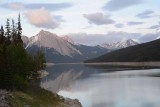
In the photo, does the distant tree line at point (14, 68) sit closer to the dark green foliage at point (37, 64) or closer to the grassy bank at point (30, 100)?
the grassy bank at point (30, 100)

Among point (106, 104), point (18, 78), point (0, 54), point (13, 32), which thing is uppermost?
point (13, 32)

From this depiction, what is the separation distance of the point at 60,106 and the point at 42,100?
2.52 meters

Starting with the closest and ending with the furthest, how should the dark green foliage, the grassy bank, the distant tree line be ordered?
the grassy bank, the distant tree line, the dark green foliage

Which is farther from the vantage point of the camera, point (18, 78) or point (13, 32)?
point (13, 32)

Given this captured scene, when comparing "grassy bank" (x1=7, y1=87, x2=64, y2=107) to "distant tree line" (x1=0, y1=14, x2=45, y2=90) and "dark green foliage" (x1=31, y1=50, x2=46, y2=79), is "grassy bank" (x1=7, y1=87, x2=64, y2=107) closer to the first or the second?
"distant tree line" (x1=0, y1=14, x2=45, y2=90)

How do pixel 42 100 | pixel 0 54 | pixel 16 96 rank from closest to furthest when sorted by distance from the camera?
pixel 16 96, pixel 42 100, pixel 0 54

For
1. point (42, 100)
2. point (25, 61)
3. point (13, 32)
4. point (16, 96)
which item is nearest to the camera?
point (16, 96)

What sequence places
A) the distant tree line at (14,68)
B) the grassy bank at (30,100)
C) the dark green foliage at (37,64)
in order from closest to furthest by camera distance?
the grassy bank at (30,100) → the distant tree line at (14,68) → the dark green foliage at (37,64)

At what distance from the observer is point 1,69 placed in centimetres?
4641

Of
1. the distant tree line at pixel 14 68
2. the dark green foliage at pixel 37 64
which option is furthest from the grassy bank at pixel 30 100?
the dark green foliage at pixel 37 64

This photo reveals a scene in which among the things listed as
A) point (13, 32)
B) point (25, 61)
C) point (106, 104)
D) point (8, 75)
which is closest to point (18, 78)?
point (8, 75)

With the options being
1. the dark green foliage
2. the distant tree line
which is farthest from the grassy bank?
the dark green foliage

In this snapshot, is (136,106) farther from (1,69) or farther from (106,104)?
(1,69)

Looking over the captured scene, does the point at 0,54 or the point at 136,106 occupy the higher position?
the point at 0,54
